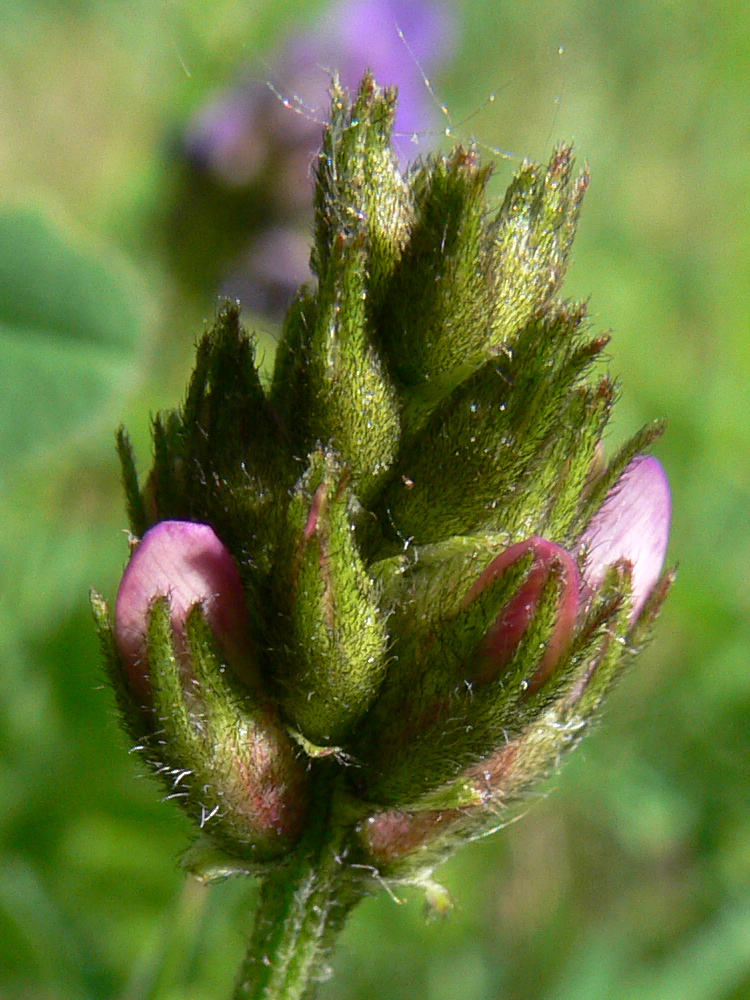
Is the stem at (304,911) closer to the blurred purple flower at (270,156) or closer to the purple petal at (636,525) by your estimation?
the purple petal at (636,525)

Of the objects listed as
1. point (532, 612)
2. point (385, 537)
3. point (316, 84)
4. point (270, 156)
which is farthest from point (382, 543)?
point (316, 84)

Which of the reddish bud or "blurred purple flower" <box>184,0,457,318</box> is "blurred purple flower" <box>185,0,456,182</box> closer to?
"blurred purple flower" <box>184,0,457,318</box>

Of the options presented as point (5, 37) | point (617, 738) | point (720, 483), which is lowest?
point (617, 738)

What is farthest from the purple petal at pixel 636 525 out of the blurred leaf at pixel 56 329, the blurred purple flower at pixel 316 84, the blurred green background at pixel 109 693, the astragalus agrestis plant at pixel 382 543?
the blurred purple flower at pixel 316 84

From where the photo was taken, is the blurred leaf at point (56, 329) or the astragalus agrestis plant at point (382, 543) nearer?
the astragalus agrestis plant at point (382, 543)

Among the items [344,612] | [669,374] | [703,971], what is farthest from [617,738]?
[344,612]

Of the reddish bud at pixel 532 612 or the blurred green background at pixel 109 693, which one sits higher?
the blurred green background at pixel 109 693

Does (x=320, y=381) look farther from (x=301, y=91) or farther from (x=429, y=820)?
(x=301, y=91)

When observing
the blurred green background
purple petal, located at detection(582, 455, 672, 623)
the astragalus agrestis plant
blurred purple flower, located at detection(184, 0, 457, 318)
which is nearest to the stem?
the astragalus agrestis plant
